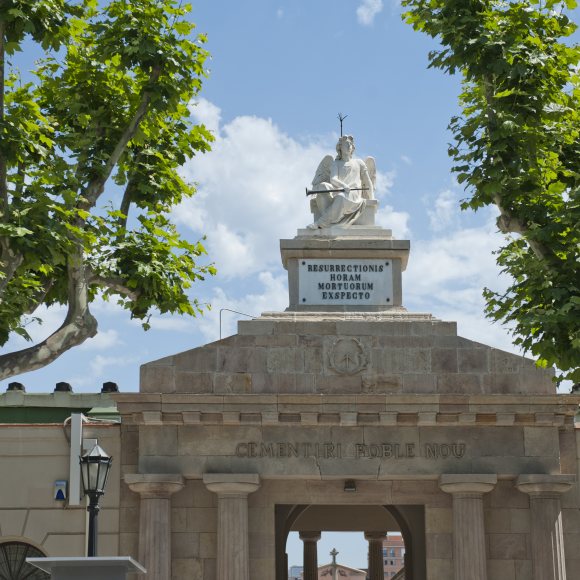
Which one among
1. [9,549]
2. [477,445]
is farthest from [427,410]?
[9,549]

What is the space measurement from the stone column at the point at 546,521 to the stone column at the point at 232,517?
491cm

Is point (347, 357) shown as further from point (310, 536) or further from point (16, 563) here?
point (310, 536)

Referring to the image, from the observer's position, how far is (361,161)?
25281 millimetres

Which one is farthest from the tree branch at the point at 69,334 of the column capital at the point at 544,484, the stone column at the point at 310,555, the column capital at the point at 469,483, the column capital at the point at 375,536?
the column capital at the point at 375,536

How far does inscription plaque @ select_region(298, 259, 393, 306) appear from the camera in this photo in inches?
942

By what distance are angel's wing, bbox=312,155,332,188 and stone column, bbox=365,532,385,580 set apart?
14490 mm

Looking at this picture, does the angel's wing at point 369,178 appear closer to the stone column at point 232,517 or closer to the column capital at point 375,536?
the stone column at point 232,517

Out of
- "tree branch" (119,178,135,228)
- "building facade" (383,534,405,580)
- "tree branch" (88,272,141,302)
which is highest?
"tree branch" (119,178,135,228)

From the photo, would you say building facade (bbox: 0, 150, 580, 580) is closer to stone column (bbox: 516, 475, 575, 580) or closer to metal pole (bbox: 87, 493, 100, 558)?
stone column (bbox: 516, 475, 575, 580)

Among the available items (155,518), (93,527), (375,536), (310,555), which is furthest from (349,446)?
→ (310,555)

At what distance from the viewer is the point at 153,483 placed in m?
22.1

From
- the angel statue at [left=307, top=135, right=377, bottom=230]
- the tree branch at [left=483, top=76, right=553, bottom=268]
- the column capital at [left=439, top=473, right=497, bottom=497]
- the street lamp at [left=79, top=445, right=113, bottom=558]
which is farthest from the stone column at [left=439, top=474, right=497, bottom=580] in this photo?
the street lamp at [left=79, top=445, right=113, bottom=558]

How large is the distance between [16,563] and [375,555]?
1639 cm

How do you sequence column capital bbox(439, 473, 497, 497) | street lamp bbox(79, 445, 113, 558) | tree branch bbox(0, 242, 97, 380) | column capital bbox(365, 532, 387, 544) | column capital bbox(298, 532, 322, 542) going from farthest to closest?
column capital bbox(365, 532, 387, 544), column capital bbox(298, 532, 322, 542), column capital bbox(439, 473, 497, 497), tree branch bbox(0, 242, 97, 380), street lamp bbox(79, 445, 113, 558)
